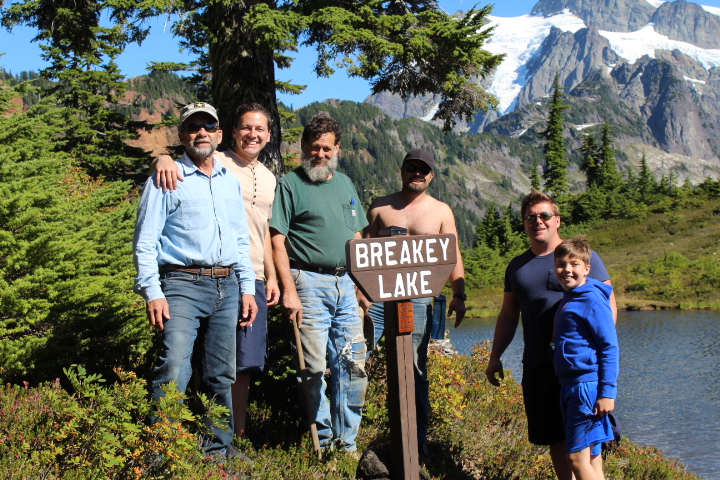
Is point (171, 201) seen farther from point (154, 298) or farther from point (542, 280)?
point (542, 280)

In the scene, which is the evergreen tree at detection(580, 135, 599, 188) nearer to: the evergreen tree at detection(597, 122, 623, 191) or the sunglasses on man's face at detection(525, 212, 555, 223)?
the evergreen tree at detection(597, 122, 623, 191)

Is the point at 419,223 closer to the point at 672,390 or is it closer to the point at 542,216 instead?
the point at 542,216

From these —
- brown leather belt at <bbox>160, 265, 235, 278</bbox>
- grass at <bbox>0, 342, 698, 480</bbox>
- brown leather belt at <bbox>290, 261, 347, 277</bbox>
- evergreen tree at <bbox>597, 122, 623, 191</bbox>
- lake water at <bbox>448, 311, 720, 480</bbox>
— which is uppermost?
evergreen tree at <bbox>597, 122, 623, 191</bbox>

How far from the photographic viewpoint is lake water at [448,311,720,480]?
28.5ft

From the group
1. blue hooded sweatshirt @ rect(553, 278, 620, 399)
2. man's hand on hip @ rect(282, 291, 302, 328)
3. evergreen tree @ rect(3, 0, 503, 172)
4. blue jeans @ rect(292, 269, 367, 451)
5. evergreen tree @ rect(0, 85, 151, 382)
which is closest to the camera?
blue hooded sweatshirt @ rect(553, 278, 620, 399)

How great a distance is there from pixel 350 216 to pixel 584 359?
1817 mm

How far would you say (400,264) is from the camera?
11.1ft

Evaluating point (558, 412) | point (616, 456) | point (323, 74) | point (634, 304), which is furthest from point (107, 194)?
point (634, 304)

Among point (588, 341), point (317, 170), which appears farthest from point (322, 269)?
point (588, 341)

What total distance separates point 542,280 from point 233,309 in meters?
1.97

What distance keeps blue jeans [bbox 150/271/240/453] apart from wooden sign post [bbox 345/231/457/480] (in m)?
0.99

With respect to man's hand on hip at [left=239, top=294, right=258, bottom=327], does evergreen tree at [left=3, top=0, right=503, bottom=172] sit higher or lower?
higher

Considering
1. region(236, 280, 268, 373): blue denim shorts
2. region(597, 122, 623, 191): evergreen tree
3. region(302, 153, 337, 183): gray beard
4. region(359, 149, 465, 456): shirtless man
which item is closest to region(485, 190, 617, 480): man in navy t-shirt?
region(359, 149, 465, 456): shirtless man

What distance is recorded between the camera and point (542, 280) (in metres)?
3.97
